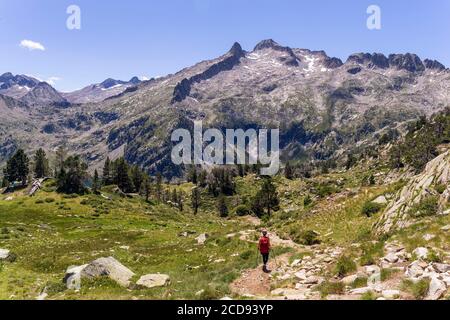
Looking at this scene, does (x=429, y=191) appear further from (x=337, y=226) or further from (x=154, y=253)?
(x=154, y=253)

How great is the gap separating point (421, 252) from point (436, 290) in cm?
540

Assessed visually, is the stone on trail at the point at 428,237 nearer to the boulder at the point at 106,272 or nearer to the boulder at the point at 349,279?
the boulder at the point at 349,279

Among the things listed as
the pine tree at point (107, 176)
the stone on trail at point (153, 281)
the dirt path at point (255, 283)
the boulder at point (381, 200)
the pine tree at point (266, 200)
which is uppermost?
the boulder at point (381, 200)

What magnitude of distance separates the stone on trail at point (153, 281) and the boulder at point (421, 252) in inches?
558

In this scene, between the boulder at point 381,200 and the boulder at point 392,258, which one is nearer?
the boulder at point 392,258

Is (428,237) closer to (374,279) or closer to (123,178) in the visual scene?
(374,279)

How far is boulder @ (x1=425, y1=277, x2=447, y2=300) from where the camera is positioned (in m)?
16.1

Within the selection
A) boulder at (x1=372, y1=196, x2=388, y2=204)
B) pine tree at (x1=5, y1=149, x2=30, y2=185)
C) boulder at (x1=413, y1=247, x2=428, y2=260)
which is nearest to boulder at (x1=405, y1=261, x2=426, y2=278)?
boulder at (x1=413, y1=247, x2=428, y2=260)

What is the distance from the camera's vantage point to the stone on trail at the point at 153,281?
1019 inches

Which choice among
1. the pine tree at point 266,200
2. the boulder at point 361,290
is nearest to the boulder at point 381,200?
the boulder at point 361,290

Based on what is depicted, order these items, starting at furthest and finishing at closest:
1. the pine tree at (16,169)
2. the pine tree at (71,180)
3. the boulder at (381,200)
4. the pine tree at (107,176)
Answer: the pine tree at (107,176) < the pine tree at (16,169) < the pine tree at (71,180) < the boulder at (381,200)

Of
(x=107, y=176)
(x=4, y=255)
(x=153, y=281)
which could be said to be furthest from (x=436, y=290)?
(x=107, y=176)
